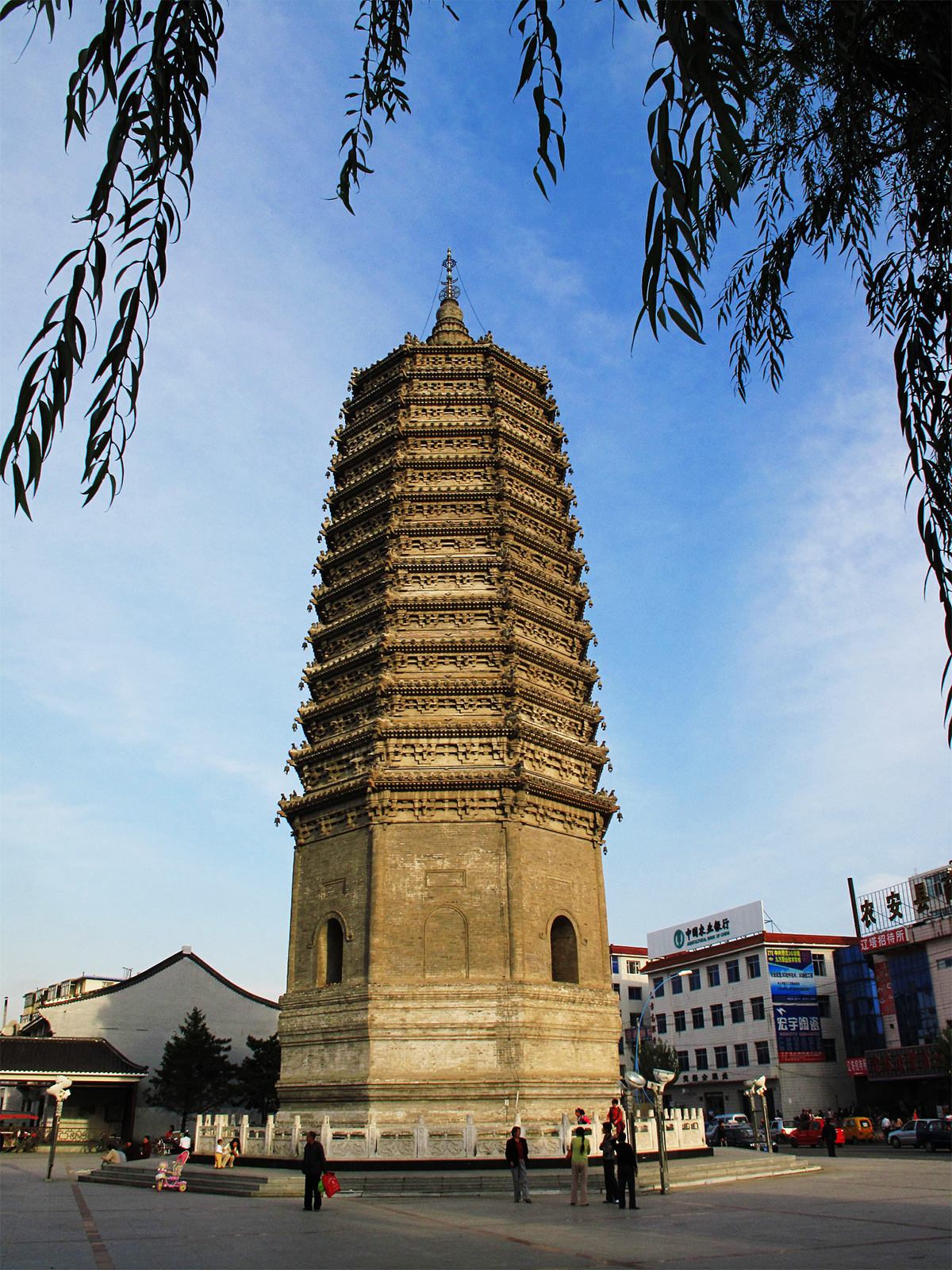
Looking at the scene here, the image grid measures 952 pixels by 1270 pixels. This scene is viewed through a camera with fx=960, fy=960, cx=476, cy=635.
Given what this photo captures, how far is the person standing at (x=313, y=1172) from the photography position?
49.8 feet

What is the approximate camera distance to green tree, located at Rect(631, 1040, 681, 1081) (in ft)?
170

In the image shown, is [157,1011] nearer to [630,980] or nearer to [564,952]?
[564,952]

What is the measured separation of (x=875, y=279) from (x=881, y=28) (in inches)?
49.2

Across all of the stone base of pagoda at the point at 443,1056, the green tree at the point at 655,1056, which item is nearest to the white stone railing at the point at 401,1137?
the stone base of pagoda at the point at 443,1056

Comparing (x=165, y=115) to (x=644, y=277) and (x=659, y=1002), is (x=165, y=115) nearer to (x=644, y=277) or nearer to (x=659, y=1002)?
(x=644, y=277)

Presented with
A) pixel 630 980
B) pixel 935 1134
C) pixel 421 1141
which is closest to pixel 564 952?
pixel 421 1141

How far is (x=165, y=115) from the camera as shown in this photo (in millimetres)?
3936

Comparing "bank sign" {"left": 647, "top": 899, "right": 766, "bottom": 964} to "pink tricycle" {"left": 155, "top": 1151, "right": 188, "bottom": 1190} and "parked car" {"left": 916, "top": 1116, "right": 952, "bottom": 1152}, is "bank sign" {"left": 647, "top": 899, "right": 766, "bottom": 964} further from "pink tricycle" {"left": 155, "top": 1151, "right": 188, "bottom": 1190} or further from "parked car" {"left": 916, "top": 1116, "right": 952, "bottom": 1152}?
"pink tricycle" {"left": 155, "top": 1151, "right": 188, "bottom": 1190}

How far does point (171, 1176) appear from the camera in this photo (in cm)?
1920

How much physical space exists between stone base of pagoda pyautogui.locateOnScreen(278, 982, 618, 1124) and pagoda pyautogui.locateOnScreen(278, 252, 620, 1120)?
0.05 m

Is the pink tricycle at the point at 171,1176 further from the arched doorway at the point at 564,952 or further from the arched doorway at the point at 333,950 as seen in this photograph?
the arched doorway at the point at 564,952

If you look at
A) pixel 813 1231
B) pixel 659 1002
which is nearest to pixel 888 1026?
pixel 659 1002

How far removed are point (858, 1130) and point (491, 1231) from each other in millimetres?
35781

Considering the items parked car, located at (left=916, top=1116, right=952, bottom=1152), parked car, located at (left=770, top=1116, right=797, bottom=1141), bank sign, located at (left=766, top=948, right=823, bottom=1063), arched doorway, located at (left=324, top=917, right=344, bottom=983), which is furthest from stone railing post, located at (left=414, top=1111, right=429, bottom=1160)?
bank sign, located at (left=766, top=948, right=823, bottom=1063)
